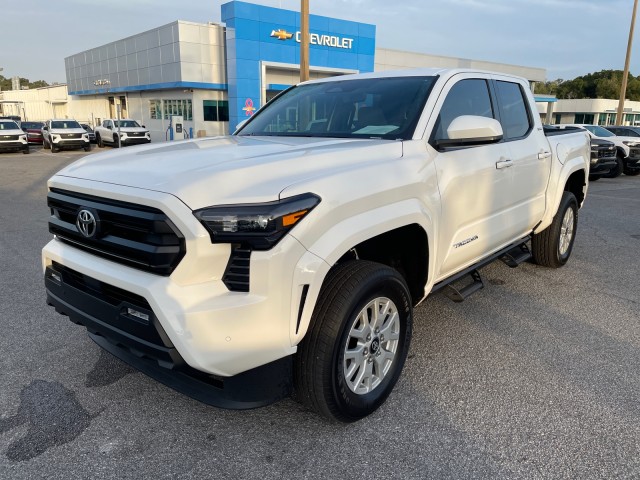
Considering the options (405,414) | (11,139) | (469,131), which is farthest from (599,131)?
(11,139)

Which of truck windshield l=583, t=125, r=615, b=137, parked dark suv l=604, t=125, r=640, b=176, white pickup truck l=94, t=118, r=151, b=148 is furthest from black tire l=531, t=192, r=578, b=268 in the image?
white pickup truck l=94, t=118, r=151, b=148

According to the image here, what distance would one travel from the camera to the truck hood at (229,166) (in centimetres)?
222

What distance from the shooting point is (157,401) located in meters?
3.04

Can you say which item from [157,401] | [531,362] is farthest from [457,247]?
[157,401]

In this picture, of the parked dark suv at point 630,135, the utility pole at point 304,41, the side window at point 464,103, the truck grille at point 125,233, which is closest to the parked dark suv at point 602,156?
the parked dark suv at point 630,135

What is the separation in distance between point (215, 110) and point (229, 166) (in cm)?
3359

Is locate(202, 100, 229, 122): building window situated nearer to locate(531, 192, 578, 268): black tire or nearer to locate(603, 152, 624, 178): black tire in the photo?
locate(603, 152, 624, 178): black tire

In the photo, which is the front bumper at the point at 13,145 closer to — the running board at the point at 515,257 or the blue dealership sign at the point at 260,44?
the blue dealership sign at the point at 260,44

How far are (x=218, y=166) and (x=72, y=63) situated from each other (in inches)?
2127

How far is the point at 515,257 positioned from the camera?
15.4ft

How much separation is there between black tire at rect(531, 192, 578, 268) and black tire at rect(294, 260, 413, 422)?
315 centimetres

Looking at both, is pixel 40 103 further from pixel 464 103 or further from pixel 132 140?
pixel 464 103

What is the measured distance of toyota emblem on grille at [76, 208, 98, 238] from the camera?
2529mm

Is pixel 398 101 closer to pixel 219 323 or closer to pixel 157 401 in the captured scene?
pixel 219 323
